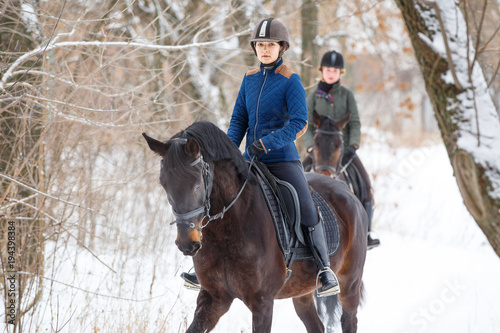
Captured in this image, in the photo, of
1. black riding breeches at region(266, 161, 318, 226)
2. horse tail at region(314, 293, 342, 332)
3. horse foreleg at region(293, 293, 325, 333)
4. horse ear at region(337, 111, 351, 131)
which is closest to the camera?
black riding breeches at region(266, 161, 318, 226)

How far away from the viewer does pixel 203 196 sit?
3.17 metres

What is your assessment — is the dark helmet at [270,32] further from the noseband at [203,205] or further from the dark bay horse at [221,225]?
the noseband at [203,205]

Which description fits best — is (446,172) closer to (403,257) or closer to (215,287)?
(403,257)

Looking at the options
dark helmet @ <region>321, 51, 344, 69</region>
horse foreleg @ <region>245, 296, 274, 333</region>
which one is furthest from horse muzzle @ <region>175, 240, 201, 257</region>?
dark helmet @ <region>321, 51, 344, 69</region>

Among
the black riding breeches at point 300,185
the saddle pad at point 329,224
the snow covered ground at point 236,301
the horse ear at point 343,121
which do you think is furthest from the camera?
the horse ear at point 343,121

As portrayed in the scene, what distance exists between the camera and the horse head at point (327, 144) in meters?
6.76

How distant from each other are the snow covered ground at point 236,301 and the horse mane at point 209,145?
121cm

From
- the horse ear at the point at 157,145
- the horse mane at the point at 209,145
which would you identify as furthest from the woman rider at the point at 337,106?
the horse ear at the point at 157,145

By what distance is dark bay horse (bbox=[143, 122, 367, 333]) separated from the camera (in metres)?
3.04

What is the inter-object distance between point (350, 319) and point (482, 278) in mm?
4368

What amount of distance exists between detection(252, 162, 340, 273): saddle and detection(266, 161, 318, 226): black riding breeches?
0.05m

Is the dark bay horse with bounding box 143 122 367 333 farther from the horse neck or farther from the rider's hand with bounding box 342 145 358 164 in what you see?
the rider's hand with bounding box 342 145 358 164

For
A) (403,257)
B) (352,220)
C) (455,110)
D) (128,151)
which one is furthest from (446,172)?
(455,110)

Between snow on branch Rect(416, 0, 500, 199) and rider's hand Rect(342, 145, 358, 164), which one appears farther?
rider's hand Rect(342, 145, 358, 164)
